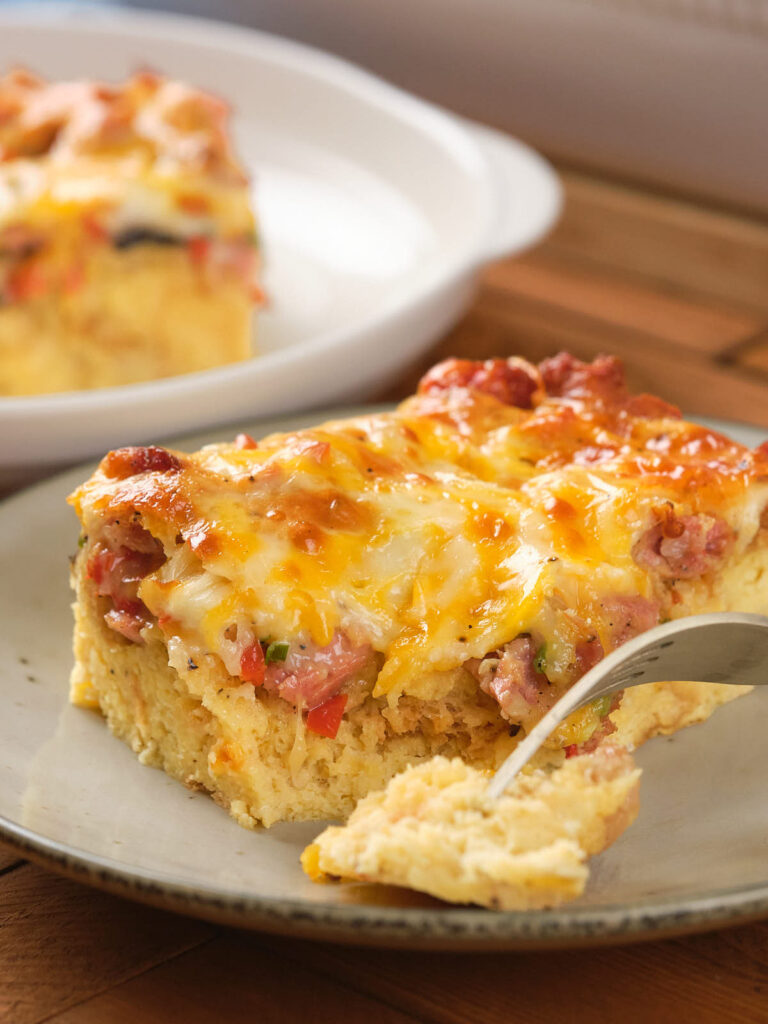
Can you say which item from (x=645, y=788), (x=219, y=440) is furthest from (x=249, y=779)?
(x=219, y=440)

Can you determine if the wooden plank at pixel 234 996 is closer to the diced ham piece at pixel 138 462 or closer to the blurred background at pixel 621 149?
the diced ham piece at pixel 138 462

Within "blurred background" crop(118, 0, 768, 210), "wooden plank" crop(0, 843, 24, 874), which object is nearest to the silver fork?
"wooden plank" crop(0, 843, 24, 874)

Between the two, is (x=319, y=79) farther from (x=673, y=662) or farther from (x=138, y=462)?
(x=673, y=662)

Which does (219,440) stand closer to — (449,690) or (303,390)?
(303,390)

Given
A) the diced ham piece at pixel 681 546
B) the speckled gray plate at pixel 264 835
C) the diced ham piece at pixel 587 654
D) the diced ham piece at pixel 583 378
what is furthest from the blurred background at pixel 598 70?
the diced ham piece at pixel 587 654

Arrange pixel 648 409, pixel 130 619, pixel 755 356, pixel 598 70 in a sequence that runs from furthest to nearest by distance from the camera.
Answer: pixel 598 70, pixel 755 356, pixel 648 409, pixel 130 619

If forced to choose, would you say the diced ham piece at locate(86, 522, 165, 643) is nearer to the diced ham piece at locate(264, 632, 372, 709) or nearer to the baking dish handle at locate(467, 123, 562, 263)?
the diced ham piece at locate(264, 632, 372, 709)

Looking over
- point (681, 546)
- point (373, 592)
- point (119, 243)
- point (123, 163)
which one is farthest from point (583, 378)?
point (123, 163)

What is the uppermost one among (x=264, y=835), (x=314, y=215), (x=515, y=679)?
(x=515, y=679)
